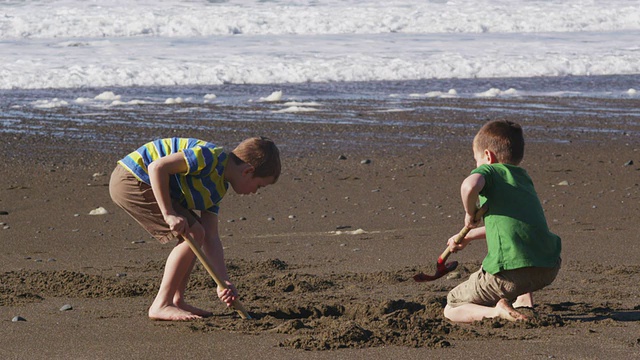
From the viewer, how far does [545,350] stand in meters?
3.80

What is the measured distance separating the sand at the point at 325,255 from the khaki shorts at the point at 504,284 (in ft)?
0.58

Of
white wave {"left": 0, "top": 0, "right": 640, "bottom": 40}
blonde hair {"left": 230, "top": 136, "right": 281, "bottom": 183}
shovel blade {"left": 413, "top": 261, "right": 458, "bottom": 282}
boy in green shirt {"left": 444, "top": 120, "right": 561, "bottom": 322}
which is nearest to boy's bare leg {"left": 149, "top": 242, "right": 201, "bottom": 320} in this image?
blonde hair {"left": 230, "top": 136, "right": 281, "bottom": 183}

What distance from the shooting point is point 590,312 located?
15.0ft

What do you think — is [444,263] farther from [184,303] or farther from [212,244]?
[184,303]

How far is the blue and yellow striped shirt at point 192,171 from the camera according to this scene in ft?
14.5

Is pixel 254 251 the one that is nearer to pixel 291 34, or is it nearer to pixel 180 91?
pixel 180 91

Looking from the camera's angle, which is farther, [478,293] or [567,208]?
[567,208]

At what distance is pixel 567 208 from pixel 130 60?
433 inches

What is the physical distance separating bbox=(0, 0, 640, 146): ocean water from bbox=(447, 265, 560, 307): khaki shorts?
693cm

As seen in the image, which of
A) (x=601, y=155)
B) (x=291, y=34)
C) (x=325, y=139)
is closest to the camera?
(x=601, y=155)

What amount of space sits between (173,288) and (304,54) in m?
13.8

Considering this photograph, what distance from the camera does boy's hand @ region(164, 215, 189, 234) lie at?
14.2 feet

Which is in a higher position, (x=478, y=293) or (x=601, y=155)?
(x=478, y=293)

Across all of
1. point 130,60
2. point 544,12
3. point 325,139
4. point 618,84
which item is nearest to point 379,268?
point 325,139
